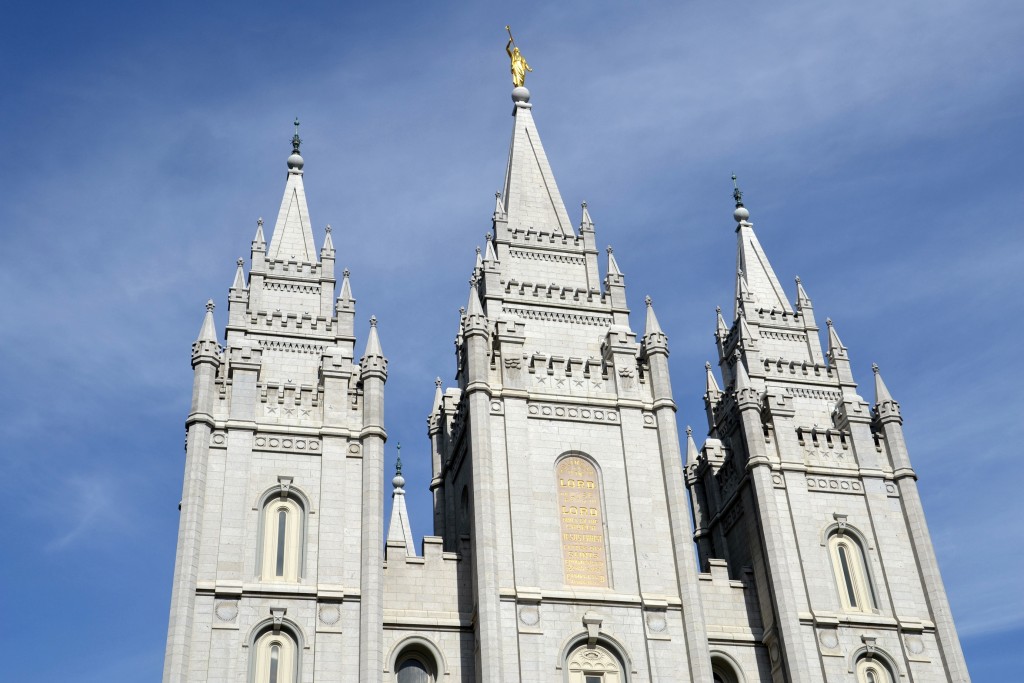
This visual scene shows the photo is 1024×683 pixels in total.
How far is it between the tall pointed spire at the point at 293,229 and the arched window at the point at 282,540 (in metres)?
12.3

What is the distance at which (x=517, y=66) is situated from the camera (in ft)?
194

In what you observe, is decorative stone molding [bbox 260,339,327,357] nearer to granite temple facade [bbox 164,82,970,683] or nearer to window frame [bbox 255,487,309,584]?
granite temple facade [bbox 164,82,970,683]

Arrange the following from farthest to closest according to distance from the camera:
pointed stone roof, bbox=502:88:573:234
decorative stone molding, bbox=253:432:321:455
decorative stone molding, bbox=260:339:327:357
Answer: pointed stone roof, bbox=502:88:573:234, decorative stone molding, bbox=260:339:327:357, decorative stone molding, bbox=253:432:321:455

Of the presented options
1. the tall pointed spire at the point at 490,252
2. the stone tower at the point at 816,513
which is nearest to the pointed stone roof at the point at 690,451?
the stone tower at the point at 816,513

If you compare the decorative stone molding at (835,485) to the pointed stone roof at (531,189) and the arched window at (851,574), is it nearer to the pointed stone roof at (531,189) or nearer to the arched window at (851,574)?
the arched window at (851,574)

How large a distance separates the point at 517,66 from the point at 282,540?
94.9 feet

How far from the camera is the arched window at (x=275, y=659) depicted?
1396 inches

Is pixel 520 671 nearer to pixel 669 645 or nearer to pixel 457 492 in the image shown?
pixel 669 645

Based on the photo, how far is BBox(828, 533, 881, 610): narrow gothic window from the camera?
137ft

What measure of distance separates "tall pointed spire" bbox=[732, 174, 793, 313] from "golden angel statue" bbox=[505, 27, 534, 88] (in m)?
11.1

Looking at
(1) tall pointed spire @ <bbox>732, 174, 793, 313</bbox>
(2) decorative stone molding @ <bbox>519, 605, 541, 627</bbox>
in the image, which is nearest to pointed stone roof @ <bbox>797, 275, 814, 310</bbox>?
(1) tall pointed spire @ <bbox>732, 174, 793, 313</bbox>

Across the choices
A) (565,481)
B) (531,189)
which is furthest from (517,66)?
(565,481)

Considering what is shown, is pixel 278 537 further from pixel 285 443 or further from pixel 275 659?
pixel 275 659

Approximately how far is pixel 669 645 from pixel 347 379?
43.5ft
